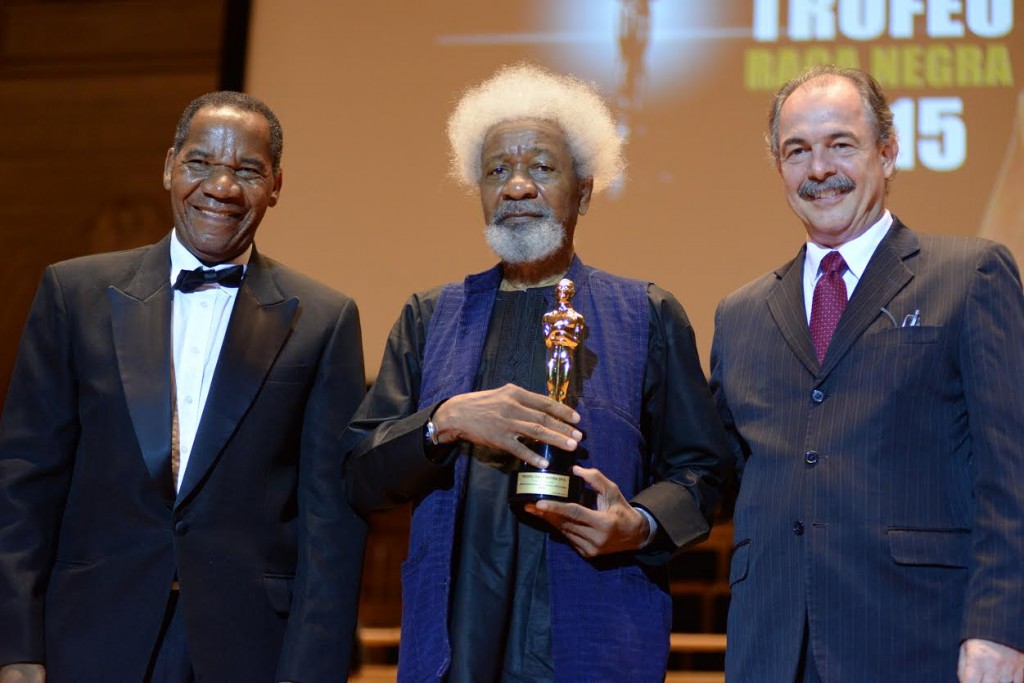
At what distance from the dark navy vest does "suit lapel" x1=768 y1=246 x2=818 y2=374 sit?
0.90 ft

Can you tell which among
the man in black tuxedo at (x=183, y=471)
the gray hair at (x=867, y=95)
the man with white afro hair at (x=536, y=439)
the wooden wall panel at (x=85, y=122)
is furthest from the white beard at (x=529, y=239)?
the wooden wall panel at (x=85, y=122)

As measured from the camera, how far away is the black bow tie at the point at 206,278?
2531mm

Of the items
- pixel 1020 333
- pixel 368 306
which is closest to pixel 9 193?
pixel 368 306

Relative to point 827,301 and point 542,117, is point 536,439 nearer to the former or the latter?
point 827,301

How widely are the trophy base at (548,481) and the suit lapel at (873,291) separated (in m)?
0.52

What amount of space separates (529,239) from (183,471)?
85cm

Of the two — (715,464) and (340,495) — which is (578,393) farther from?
(340,495)

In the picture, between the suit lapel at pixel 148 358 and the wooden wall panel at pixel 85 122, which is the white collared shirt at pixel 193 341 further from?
the wooden wall panel at pixel 85 122

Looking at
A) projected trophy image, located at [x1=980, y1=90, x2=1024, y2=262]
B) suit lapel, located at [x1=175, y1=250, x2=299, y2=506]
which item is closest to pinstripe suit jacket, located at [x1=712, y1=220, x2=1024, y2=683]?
suit lapel, located at [x1=175, y1=250, x2=299, y2=506]

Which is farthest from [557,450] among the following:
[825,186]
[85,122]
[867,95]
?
[85,122]

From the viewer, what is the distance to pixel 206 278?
2.54 meters

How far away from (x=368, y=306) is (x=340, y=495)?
2.31m

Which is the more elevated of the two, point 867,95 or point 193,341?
point 867,95

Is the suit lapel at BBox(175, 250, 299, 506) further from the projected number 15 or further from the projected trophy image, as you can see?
the projected trophy image
